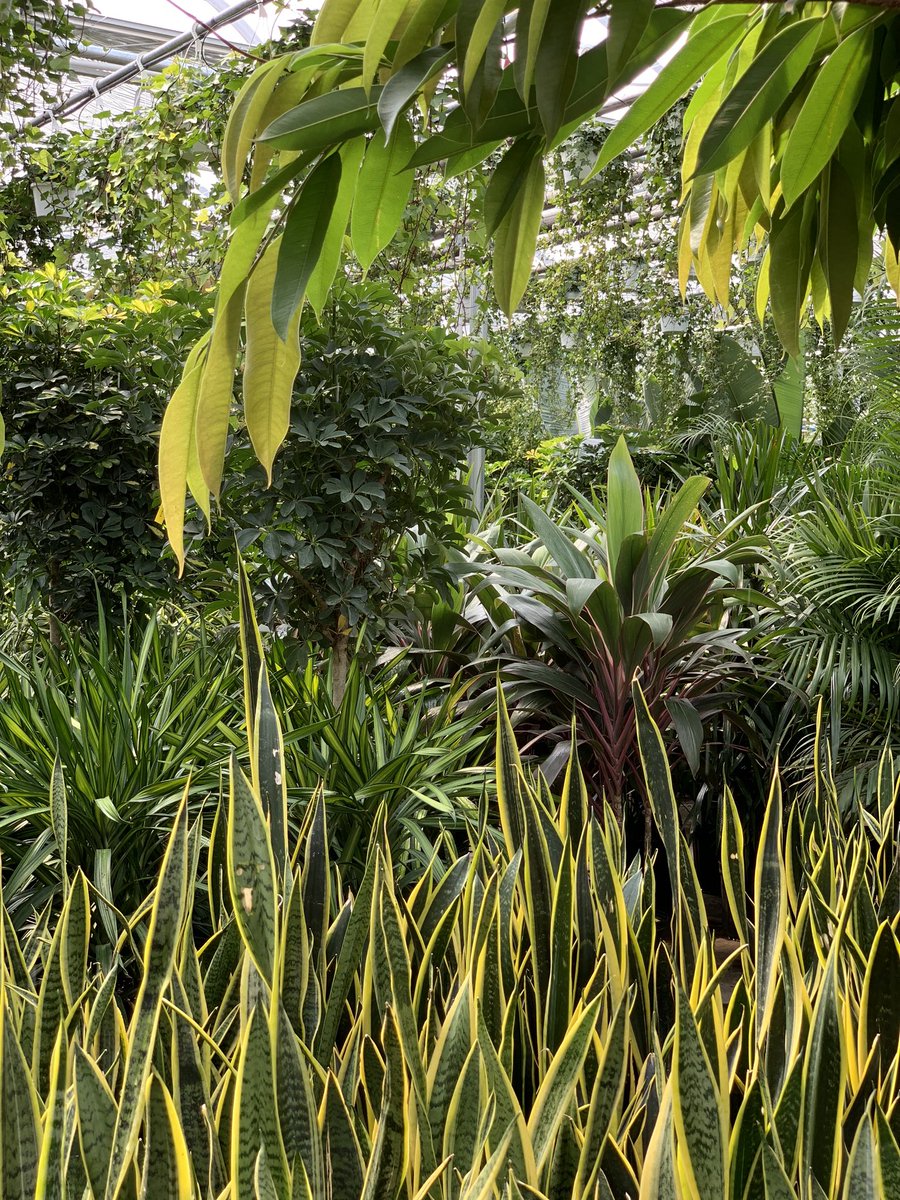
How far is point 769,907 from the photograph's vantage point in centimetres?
90

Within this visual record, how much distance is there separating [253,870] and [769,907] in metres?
0.47

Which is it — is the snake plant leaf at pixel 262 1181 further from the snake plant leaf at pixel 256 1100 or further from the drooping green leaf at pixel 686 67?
the drooping green leaf at pixel 686 67

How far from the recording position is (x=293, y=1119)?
61cm

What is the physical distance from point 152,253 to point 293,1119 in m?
4.72

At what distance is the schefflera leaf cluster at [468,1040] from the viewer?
1.85ft

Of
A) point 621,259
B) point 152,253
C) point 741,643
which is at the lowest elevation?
point 741,643

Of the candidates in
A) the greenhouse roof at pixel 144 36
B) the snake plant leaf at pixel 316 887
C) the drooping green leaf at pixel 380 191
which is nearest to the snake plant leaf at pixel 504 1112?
the snake plant leaf at pixel 316 887

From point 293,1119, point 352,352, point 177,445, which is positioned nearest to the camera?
point 293,1119

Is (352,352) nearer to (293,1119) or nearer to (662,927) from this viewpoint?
(662,927)

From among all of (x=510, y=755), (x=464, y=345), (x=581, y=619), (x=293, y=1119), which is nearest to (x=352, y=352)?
(x=464, y=345)

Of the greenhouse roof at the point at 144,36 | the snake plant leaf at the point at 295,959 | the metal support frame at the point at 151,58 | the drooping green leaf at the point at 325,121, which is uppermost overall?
the greenhouse roof at the point at 144,36

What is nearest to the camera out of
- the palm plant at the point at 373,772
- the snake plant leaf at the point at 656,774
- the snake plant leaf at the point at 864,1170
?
the snake plant leaf at the point at 864,1170

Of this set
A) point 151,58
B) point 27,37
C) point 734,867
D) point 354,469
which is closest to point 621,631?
point 354,469

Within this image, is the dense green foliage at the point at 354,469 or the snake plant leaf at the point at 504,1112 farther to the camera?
the dense green foliage at the point at 354,469
